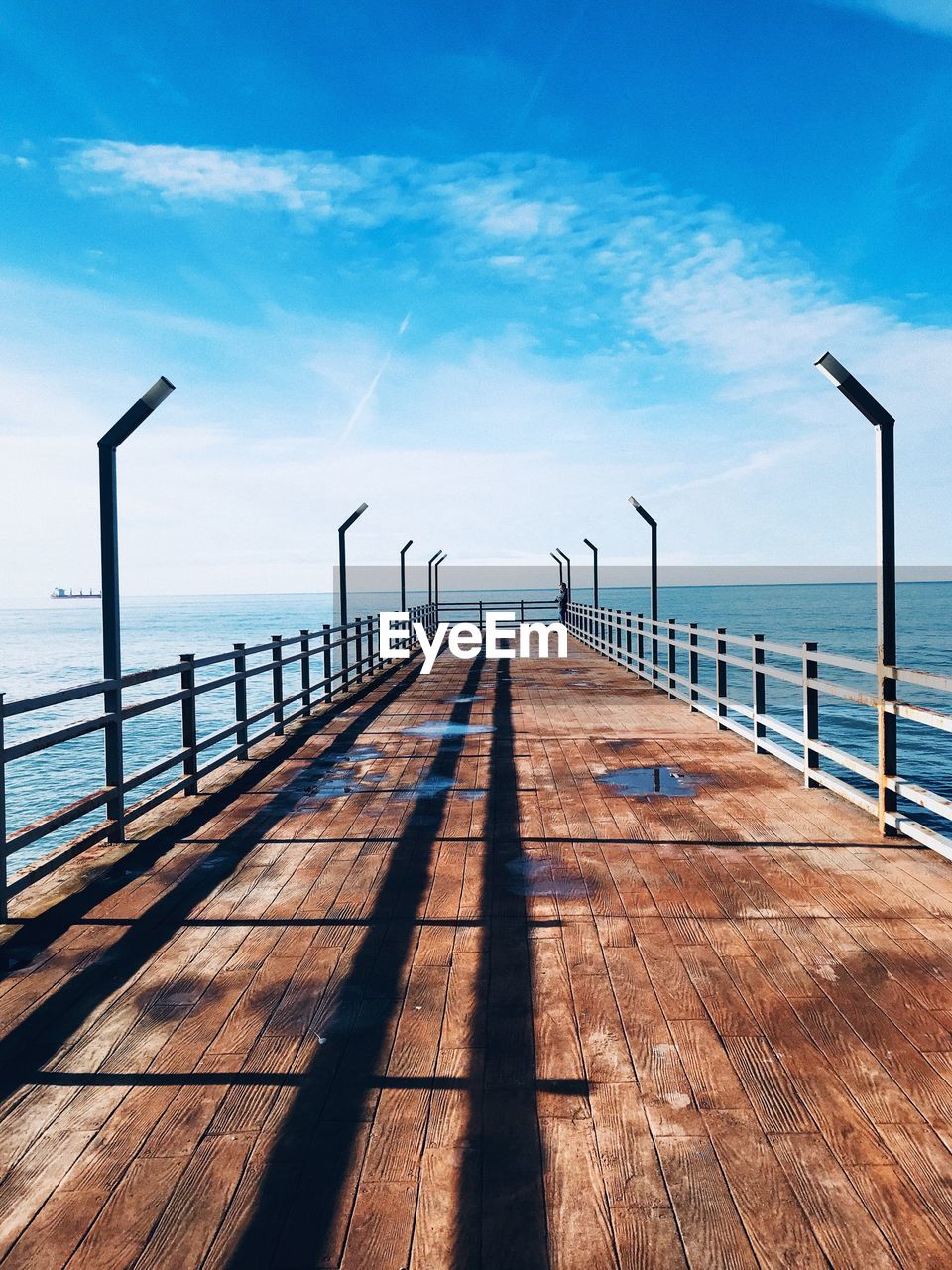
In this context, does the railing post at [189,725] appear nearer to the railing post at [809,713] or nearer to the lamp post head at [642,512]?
the railing post at [809,713]

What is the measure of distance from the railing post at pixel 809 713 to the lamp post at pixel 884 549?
0.78 meters

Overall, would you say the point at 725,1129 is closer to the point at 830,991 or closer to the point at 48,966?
the point at 830,991

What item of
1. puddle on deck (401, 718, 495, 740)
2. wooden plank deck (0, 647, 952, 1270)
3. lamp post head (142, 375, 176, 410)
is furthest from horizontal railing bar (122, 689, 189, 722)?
puddle on deck (401, 718, 495, 740)

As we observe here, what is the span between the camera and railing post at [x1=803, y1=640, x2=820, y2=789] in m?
6.66

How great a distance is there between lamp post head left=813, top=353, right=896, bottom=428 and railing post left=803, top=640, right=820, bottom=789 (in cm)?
165

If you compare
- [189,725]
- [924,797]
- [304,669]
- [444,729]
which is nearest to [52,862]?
[189,725]

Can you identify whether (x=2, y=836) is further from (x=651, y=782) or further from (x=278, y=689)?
(x=278, y=689)

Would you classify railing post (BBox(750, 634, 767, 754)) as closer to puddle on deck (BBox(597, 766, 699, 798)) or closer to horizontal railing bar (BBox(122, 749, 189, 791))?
puddle on deck (BBox(597, 766, 699, 798))

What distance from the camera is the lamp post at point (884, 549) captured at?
5.70 m

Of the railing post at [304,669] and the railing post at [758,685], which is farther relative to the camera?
the railing post at [304,669]

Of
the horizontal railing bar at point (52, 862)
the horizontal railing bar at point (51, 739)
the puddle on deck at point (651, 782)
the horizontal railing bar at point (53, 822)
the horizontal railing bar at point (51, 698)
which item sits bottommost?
the puddle on deck at point (651, 782)

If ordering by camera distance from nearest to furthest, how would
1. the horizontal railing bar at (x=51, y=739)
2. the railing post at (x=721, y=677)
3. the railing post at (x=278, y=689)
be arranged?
the horizontal railing bar at (x=51, y=739) → the railing post at (x=721, y=677) → the railing post at (x=278, y=689)

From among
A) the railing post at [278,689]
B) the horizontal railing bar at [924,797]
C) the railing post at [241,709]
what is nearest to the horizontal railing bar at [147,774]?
the railing post at [241,709]

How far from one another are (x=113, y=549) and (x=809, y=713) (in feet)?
17.6
